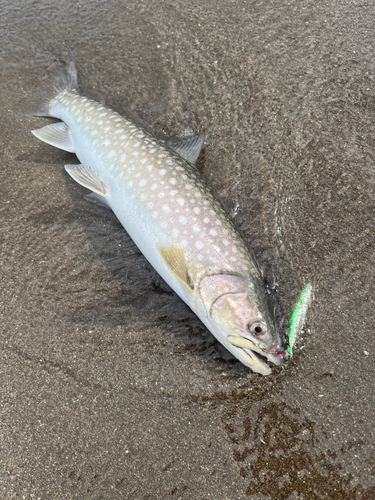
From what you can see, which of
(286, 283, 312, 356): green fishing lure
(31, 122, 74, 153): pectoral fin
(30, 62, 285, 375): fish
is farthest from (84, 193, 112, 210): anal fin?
(286, 283, 312, 356): green fishing lure

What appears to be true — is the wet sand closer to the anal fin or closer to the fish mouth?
the anal fin

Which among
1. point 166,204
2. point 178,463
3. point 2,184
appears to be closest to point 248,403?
→ point 178,463

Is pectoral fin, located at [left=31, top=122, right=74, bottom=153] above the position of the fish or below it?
above

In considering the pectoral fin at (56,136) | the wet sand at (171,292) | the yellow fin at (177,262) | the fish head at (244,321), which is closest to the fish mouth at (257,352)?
the fish head at (244,321)

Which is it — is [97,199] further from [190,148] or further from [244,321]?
[244,321]

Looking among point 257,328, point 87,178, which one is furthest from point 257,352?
point 87,178
